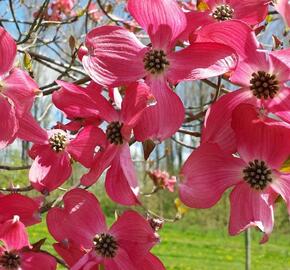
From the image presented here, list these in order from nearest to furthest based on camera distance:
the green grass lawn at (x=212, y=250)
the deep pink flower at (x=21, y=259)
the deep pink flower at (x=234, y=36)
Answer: the deep pink flower at (x=234, y=36) → the deep pink flower at (x=21, y=259) → the green grass lawn at (x=212, y=250)

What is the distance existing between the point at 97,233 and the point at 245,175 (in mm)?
161

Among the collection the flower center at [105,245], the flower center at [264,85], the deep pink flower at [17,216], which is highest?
the flower center at [264,85]

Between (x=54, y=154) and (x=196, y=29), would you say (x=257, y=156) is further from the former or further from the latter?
(x=54, y=154)

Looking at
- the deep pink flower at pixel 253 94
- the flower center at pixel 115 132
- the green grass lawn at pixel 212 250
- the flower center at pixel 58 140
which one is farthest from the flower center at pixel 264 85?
the green grass lawn at pixel 212 250

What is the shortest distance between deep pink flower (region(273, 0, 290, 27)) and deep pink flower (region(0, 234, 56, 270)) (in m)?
0.31

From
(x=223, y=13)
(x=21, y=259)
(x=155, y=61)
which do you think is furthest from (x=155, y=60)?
(x=21, y=259)

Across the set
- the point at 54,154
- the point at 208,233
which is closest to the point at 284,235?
the point at 208,233

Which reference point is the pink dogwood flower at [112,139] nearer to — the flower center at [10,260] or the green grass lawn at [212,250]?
the flower center at [10,260]

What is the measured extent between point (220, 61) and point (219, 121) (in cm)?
5

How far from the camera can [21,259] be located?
60 centimetres

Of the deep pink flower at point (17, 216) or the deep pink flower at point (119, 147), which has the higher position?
the deep pink flower at point (119, 147)

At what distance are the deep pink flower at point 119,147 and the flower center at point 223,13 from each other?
121 mm

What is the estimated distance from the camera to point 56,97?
0.55m

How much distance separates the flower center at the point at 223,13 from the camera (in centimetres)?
58
